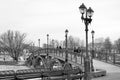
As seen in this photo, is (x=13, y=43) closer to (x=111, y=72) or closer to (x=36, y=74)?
(x=111, y=72)

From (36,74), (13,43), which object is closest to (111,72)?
(36,74)

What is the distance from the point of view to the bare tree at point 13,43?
277ft

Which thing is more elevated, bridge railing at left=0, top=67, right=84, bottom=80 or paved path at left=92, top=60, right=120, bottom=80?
bridge railing at left=0, top=67, right=84, bottom=80

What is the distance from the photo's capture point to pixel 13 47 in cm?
8681

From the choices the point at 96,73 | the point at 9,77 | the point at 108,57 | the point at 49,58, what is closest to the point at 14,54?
the point at 49,58

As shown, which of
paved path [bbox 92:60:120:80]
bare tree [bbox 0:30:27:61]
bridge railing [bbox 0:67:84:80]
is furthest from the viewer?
bare tree [bbox 0:30:27:61]

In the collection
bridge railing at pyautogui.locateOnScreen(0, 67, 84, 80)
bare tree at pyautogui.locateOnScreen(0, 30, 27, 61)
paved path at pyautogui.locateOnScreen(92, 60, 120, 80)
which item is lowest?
paved path at pyautogui.locateOnScreen(92, 60, 120, 80)

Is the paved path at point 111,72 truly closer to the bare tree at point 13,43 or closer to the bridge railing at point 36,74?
the bridge railing at point 36,74

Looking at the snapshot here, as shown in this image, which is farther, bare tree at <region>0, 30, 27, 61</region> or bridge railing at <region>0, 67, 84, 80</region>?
bare tree at <region>0, 30, 27, 61</region>

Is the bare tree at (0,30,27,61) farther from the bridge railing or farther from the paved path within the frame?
the bridge railing

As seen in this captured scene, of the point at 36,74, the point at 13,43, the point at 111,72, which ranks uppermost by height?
the point at 13,43

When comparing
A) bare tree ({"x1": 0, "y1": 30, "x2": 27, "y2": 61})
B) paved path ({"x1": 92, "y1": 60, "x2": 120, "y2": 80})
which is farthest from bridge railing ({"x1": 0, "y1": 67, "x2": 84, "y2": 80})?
bare tree ({"x1": 0, "y1": 30, "x2": 27, "y2": 61})

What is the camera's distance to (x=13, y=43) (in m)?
91.5

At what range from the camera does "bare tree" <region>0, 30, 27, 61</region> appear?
277 ft
